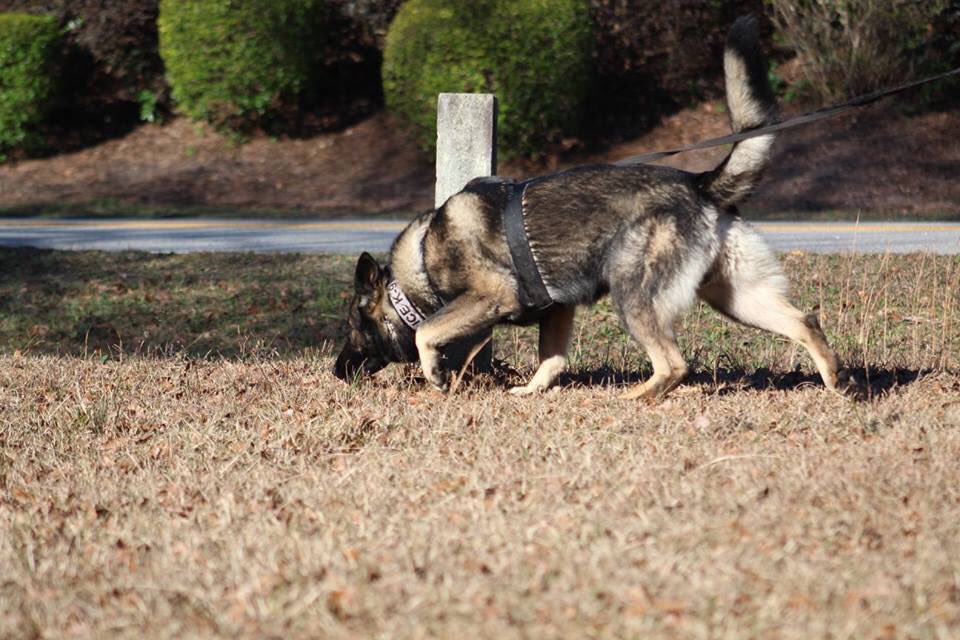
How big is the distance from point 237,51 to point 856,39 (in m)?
8.97

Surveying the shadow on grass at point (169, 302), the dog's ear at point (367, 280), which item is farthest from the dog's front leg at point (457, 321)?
the shadow on grass at point (169, 302)

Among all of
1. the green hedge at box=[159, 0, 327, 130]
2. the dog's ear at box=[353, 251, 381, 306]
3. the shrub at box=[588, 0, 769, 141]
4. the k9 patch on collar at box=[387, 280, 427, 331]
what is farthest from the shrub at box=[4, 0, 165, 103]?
the k9 patch on collar at box=[387, 280, 427, 331]

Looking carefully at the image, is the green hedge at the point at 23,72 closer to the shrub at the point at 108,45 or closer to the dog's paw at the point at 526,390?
the shrub at the point at 108,45

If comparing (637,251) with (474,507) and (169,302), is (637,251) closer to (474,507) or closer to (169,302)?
(474,507)

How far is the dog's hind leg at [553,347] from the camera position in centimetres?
654

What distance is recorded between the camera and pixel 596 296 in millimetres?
6000

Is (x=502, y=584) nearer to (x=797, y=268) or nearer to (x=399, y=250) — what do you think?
(x=399, y=250)

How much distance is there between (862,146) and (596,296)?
39.8 feet

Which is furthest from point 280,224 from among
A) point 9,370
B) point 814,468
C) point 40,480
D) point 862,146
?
point 814,468

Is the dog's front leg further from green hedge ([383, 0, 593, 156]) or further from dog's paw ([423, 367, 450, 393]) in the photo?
green hedge ([383, 0, 593, 156])

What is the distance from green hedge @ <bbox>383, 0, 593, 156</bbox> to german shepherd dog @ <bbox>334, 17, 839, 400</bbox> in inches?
446

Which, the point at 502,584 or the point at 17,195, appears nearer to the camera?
the point at 502,584

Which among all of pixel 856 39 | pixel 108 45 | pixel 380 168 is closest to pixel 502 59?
pixel 380 168

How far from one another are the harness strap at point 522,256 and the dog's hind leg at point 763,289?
30.9 inches
